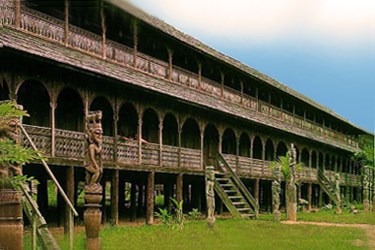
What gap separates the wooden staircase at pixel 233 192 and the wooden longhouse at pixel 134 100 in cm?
45

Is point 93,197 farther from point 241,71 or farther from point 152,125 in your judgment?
point 241,71

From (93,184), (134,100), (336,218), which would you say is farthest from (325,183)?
(93,184)

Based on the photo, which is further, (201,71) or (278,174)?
(201,71)

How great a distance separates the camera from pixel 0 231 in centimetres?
540

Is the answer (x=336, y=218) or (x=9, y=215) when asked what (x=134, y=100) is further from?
(x=9, y=215)

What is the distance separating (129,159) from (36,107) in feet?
12.0

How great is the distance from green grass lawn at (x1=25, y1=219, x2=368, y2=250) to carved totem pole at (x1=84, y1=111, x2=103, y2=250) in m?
2.67

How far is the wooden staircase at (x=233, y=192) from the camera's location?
81.9 feet

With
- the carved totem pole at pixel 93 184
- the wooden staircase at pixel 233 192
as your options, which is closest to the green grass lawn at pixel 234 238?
the carved totem pole at pixel 93 184

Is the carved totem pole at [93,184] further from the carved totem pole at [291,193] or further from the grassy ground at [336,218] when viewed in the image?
the carved totem pole at [291,193]

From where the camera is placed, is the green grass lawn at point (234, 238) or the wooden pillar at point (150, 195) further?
the wooden pillar at point (150, 195)

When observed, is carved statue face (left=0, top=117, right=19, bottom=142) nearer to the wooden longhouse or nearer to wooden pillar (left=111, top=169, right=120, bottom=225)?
the wooden longhouse

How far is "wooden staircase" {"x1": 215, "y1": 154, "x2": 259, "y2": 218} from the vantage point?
2495 cm

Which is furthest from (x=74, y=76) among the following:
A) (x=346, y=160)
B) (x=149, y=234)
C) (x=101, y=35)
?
(x=346, y=160)
